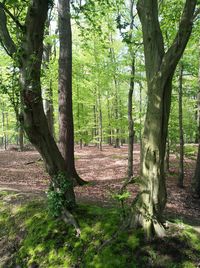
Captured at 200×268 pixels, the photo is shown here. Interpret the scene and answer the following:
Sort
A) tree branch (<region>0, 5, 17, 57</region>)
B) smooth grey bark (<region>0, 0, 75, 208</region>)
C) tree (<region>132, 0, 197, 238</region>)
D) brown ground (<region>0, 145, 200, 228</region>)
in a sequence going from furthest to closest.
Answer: brown ground (<region>0, 145, 200, 228</region>) < tree branch (<region>0, 5, 17, 57</region>) < smooth grey bark (<region>0, 0, 75, 208</region>) < tree (<region>132, 0, 197, 238</region>)

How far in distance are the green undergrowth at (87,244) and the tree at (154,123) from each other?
0.33 meters

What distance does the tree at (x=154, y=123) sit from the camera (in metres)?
A: 4.30

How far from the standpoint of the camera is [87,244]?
4738mm

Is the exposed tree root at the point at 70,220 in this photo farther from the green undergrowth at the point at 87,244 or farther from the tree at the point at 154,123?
the tree at the point at 154,123

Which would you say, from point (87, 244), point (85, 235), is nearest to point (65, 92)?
point (85, 235)

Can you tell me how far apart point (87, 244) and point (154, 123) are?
103 inches

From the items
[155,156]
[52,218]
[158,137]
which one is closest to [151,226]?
[155,156]

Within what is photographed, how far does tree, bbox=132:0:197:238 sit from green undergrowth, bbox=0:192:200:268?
0.33 m

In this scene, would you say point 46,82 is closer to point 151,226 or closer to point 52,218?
point 52,218

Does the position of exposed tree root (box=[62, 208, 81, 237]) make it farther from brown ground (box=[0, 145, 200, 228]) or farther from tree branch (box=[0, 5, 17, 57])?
tree branch (box=[0, 5, 17, 57])

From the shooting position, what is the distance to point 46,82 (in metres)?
15.0

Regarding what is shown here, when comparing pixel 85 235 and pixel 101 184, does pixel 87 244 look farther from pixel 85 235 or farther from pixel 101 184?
pixel 101 184

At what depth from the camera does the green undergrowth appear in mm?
4195

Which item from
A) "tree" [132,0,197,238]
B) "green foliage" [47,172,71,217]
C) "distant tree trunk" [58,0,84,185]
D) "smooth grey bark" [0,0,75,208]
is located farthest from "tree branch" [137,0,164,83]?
"distant tree trunk" [58,0,84,185]
